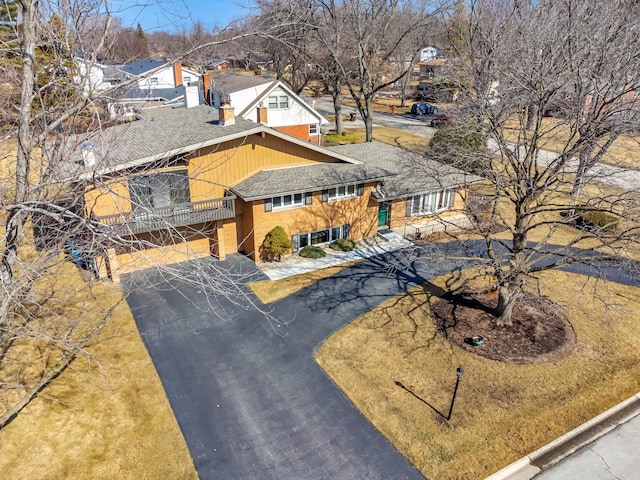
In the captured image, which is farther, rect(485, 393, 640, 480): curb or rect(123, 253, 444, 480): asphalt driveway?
rect(123, 253, 444, 480): asphalt driveway

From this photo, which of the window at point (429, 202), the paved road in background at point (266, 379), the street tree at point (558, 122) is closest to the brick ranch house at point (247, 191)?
the window at point (429, 202)

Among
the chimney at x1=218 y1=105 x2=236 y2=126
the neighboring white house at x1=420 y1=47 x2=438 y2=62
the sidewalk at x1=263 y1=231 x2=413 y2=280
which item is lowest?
the sidewalk at x1=263 y1=231 x2=413 y2=280

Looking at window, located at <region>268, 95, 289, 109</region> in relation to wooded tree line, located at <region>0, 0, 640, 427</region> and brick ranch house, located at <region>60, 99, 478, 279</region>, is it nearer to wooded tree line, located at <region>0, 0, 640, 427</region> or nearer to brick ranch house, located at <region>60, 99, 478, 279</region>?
wooded tree line, located at <region>0, 0, 640, 427</region>

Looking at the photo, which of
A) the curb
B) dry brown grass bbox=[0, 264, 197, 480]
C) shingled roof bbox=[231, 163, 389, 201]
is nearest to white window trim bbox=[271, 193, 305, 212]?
shingled roof bbox=[231, 163, 389, 201]

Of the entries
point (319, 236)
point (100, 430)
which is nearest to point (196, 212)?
point (319, 236)

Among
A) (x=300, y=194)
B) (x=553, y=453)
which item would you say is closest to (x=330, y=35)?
(x=300, y=194)

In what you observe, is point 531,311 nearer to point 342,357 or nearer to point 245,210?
point 342,357
